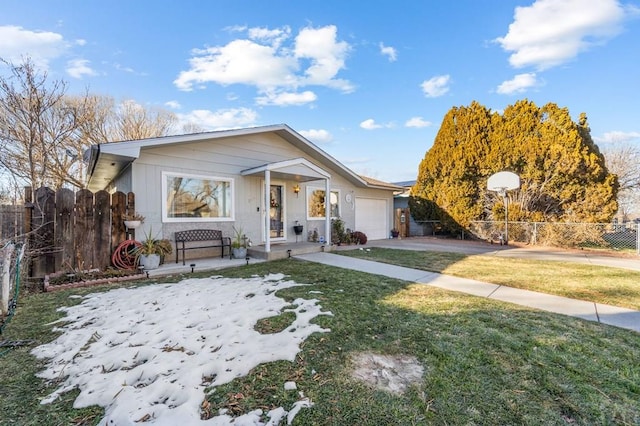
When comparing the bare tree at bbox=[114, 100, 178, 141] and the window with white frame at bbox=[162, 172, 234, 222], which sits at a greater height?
the bare tree at bbox=[114, 100, 178, 141]

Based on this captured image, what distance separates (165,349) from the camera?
2826 mm

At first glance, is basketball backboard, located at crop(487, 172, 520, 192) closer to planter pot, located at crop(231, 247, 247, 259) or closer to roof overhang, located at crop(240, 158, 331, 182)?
roof overhang, located at crop(240, 158, 331, 182)

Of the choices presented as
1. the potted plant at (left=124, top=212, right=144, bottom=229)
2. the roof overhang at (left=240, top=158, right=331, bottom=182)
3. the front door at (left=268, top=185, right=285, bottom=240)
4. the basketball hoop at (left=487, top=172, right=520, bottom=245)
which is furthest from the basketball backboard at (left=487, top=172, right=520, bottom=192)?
the potted plant at (left=124, top=212, right=144, bottom=229)

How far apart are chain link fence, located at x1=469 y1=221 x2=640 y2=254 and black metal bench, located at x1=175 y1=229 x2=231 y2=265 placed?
35.8 feet

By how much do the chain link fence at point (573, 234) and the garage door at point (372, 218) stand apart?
4799 mm

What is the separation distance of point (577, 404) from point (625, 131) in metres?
26.7

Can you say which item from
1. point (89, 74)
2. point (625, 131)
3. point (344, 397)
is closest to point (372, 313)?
point (344, 397)

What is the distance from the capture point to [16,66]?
8.07 m

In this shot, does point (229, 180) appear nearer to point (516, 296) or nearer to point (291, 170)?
point (291, 170)

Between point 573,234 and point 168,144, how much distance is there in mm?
13874

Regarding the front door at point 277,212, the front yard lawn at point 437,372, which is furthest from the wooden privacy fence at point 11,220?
the front door at point 277,212

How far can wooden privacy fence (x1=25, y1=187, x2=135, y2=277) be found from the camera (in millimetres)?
5605

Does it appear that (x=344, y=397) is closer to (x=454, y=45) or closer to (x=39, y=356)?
(x=39, y=356)

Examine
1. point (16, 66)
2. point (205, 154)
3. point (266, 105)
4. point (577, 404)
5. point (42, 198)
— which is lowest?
point (577, 404)
